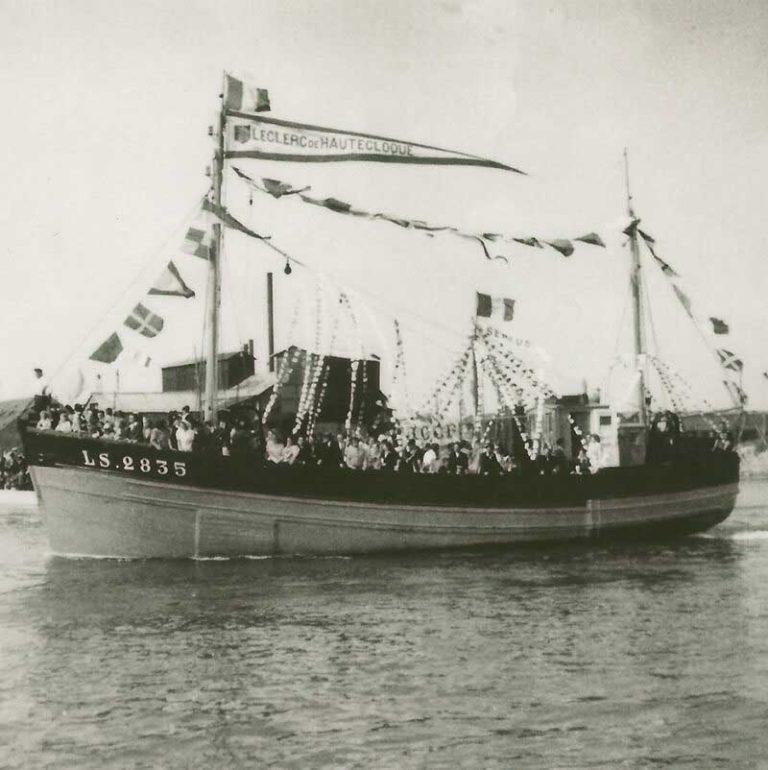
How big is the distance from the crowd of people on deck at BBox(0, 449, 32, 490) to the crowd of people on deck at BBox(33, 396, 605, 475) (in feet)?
71.4

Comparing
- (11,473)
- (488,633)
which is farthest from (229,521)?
(11,473)

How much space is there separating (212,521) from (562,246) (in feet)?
25.6

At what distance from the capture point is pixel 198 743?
26.4 ft

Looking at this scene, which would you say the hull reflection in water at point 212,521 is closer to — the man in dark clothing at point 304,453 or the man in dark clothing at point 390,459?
the man in dark clothing at point 304,453

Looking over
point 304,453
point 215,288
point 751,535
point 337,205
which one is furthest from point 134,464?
point 751,535

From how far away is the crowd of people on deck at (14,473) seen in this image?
42.5 metres

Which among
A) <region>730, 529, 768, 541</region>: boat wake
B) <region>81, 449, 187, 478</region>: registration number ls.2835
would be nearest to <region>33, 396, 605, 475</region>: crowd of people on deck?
<region>81, 449, 187, 478</region>: registration number ls.2835

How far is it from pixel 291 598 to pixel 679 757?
7785 mm

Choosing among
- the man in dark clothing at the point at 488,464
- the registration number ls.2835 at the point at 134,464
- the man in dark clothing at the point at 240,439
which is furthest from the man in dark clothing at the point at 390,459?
the registration number ls.2835 at the point at 134,464

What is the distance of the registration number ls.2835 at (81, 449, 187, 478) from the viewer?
18.2 m

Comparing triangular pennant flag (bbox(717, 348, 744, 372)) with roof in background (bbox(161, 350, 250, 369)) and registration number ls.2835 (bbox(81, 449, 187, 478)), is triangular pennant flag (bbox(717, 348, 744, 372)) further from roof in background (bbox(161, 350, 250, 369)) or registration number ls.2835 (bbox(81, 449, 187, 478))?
roof in background (bbox(161, 350, 250, 369))

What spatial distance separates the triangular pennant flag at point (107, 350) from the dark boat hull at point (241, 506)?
1577mm

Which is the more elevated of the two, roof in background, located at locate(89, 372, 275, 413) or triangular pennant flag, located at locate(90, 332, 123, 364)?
roof in background, located at locate(89, 372, 275, 413)

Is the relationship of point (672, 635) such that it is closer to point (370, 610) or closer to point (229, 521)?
point (370, 610)
